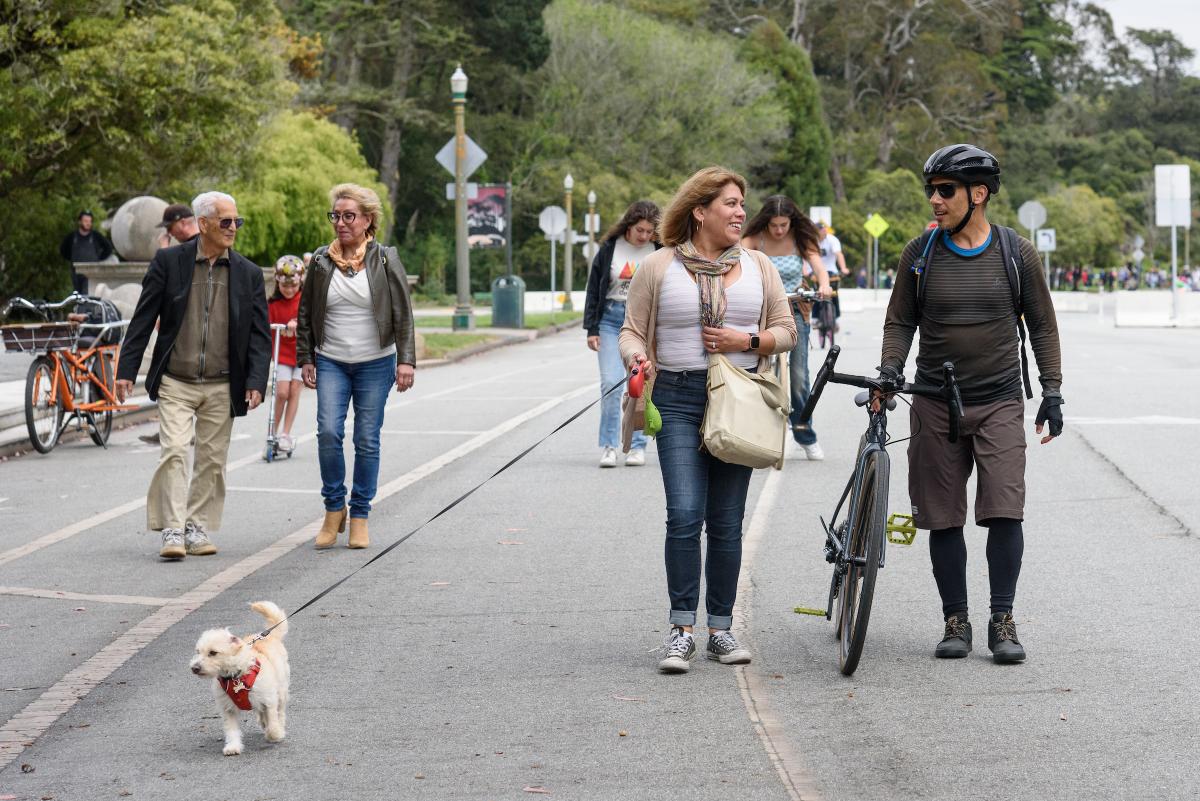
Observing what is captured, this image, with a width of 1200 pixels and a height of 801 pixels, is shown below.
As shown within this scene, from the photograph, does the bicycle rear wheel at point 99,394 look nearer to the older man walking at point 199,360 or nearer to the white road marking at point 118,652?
the white road marking at point 118,652

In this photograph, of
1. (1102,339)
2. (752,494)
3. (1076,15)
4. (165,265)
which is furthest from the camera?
(1076,15)

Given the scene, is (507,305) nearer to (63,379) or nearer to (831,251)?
(831,251)

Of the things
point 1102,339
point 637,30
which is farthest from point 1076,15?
point 1102,339

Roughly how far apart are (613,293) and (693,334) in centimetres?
623

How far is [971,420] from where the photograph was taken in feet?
21.1

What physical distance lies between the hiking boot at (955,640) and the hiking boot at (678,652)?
92 centimetres

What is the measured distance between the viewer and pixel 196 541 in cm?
911

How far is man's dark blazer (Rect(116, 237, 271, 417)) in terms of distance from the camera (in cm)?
909

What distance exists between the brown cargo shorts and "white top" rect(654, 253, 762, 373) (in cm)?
72

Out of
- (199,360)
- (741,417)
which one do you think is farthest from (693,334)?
(199,360)

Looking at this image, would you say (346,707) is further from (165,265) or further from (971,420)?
(165,265)

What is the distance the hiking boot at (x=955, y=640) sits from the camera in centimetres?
642

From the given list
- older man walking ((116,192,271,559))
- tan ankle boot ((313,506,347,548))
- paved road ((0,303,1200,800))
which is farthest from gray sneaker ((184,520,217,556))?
tan ankle boot ((313,506,347,548))

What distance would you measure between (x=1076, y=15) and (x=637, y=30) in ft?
195
